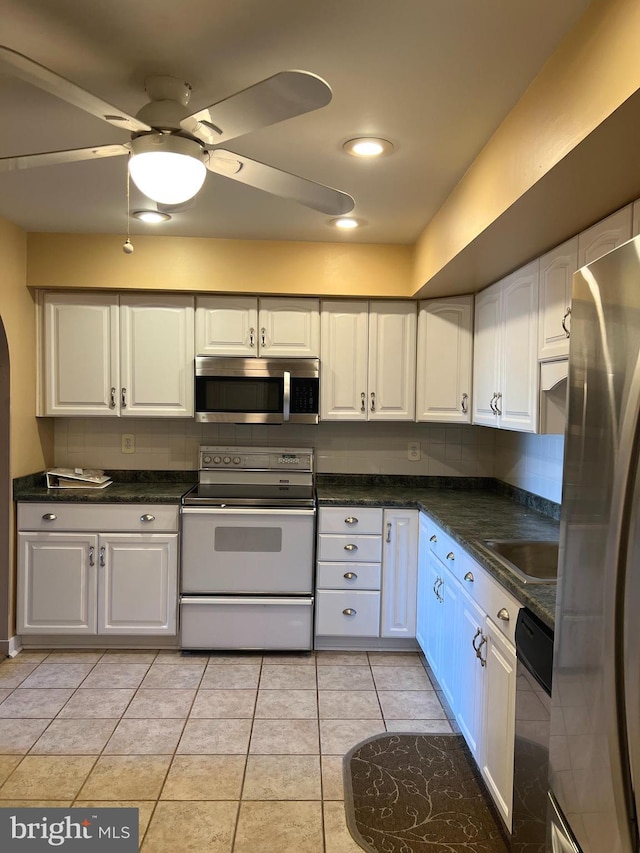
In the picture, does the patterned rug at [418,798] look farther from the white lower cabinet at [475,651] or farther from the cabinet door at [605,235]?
the cabinet door at [605,235]

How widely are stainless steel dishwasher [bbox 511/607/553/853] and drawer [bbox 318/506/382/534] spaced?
1.67 metres

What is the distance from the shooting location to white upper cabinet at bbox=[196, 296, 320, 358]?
3.55 m

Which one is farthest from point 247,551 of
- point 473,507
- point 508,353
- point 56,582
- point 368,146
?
point 368,146

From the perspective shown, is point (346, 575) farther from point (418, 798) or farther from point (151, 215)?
point (151, 215)

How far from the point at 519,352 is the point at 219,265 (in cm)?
181

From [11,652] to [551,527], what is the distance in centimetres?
298

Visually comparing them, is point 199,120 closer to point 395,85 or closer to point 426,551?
point 395,85

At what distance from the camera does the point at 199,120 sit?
138 cm

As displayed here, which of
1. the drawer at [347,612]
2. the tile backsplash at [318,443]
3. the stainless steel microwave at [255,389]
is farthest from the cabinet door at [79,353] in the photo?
the drawer at [347,612]

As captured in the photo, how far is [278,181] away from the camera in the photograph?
1641 mm

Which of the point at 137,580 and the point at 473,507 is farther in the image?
the point at 137,580

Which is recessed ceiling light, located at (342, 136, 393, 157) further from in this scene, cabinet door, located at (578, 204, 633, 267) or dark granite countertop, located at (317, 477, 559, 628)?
dark granite countertop, located at (317, 477, 559, 628)

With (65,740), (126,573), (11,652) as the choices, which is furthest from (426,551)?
(11,652)

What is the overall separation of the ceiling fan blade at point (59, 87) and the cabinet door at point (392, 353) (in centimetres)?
229
